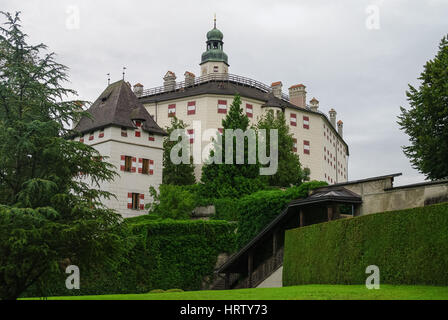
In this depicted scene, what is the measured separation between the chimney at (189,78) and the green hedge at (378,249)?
162 feet

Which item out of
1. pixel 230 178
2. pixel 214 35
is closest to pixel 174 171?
pixel 230 178

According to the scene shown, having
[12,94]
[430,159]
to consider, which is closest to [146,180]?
[430,159]

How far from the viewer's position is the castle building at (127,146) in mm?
50875

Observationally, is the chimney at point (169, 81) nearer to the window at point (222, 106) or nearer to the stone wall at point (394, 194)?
the window at point (222, 106)

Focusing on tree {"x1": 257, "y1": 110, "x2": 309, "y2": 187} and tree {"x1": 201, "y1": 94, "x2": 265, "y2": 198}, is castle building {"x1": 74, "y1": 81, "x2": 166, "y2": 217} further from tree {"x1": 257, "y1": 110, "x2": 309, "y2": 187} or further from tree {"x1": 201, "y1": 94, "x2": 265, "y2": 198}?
tree {"x1": 257, "y1": 110, "x2": 309, "y2": 187}

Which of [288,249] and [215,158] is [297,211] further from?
[215,158]

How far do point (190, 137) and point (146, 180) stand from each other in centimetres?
1638

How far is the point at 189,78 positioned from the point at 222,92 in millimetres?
8371

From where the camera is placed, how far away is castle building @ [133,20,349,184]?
69562mm

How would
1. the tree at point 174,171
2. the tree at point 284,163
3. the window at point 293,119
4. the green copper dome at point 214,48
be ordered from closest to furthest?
the tree at point 284,163 → the tree at point 174,171 → the window at point 293,119 → the green copper dome at point 214,48

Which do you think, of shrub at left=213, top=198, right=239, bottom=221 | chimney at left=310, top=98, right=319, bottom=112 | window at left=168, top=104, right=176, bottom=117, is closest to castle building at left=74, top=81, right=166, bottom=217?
shrub at left=213, top=198, right=239, bottom=221

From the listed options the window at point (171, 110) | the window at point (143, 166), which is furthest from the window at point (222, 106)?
the window at point (143, 166)

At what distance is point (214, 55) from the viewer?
284 ft

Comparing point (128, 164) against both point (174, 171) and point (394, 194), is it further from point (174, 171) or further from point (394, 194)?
point (394, 194)
